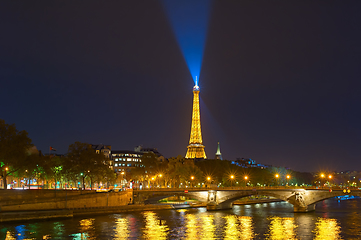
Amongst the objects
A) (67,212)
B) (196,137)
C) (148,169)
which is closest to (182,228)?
(67,212)

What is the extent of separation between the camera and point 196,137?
188 m

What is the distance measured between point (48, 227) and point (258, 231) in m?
28.3

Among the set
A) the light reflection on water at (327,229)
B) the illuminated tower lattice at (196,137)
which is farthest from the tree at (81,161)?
the illuminated tower lattice at (196,137)

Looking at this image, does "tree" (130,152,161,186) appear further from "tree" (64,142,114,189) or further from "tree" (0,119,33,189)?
"tree" (0,119,33,189)

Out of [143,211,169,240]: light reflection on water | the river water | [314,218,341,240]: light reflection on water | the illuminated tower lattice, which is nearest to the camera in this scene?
the river water

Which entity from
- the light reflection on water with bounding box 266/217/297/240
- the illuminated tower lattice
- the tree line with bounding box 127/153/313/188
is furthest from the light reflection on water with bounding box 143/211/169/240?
the illuminated tower lattice

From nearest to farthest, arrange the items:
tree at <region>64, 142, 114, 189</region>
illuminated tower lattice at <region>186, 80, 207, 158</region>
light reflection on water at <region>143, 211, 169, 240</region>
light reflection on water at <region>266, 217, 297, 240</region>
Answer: light reflection on water at <region>143, 211, 169, 240</region> → light reflection on water at <region>266, 217, 297, 240</region> → tree at <region>64, 142, 114, 189</region> → illuminated tower lattice at <region>186, 80, 207, 158</region>

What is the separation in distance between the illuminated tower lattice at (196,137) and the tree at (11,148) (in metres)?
117

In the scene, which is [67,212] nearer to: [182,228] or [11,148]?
[11,148]

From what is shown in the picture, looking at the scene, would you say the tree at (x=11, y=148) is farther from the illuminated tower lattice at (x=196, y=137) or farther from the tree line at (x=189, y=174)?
the illuminated tower lattice at (x=196, y=137)

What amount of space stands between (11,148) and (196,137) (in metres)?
123

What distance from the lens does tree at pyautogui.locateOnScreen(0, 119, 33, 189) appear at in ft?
228

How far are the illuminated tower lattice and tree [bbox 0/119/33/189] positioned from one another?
117040 mm

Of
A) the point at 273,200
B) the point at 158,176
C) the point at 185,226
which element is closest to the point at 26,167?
the point at 185,226
